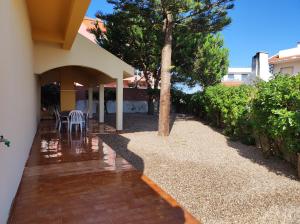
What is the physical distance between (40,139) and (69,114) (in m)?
1.73

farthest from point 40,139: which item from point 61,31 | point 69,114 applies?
point 61,31

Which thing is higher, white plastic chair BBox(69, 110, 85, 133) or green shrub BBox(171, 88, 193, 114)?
green shrub BBox(171, 88, 193, 114)

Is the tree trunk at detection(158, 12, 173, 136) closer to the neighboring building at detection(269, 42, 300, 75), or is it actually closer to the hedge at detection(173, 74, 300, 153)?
the hedge at detection(173, 74, 300, 153)

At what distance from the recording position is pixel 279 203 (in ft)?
14.7

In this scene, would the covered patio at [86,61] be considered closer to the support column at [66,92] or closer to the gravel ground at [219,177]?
the gravel ground at [219,177]

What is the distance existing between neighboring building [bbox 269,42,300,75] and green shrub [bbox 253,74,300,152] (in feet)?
50.7

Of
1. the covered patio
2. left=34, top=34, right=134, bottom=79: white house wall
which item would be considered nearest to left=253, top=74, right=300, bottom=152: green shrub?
the covered patio

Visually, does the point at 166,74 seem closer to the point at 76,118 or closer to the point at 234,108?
the point at 234,108

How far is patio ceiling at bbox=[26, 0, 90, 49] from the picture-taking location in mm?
5894

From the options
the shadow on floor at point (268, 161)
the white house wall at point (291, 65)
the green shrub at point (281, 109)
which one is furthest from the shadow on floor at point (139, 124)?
the white house wall at point (291, 65)

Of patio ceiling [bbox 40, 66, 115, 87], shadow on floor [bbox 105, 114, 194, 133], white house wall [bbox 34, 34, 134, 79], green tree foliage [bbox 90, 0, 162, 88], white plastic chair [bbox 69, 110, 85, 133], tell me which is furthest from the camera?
green tree foliage [bbox 90, 0, 162, 88]

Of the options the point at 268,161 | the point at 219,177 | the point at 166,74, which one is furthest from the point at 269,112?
the point at 166,74

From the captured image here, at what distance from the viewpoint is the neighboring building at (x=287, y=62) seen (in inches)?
822

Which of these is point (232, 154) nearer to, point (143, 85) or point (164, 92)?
point (164, 92)
